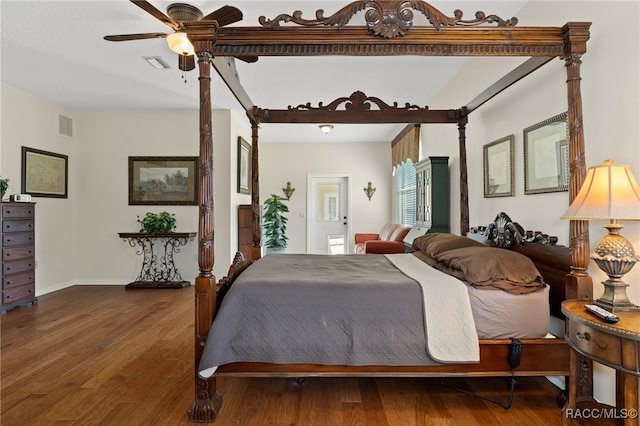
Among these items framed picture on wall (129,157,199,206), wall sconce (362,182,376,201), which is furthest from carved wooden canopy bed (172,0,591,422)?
wall sconce (362,182,376,201)

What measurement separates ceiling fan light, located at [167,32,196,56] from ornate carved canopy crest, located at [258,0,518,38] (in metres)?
1.16

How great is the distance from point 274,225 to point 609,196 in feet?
20.1

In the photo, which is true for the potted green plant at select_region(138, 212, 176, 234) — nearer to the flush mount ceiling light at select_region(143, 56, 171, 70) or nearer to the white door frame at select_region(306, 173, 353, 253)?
the flush mount ceiling light at select_region(143, 56, 171, 70)

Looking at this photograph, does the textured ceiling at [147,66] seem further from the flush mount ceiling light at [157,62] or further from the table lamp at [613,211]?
the table lamp at [613,211]

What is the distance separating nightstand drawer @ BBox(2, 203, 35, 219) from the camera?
410 cm

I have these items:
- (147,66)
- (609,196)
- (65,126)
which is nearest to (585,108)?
(609,196)

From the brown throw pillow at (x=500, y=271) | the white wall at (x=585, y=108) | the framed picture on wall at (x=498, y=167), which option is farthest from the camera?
the framed picture on wall at (x=498, y=167)

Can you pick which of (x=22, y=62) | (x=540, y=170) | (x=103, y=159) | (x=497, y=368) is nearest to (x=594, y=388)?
(x=497, y=368)

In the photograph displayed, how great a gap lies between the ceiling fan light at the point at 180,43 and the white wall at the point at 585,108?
259 cm

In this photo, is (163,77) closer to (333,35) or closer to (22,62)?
(22,62)

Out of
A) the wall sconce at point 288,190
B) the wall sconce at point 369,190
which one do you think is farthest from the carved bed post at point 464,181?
the wall sconce at point 288,190

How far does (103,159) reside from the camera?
222 inches

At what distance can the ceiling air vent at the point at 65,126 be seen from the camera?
5.33 metres

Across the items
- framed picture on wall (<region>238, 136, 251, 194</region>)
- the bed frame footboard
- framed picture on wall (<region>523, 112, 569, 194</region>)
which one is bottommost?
the bed frame footboard
